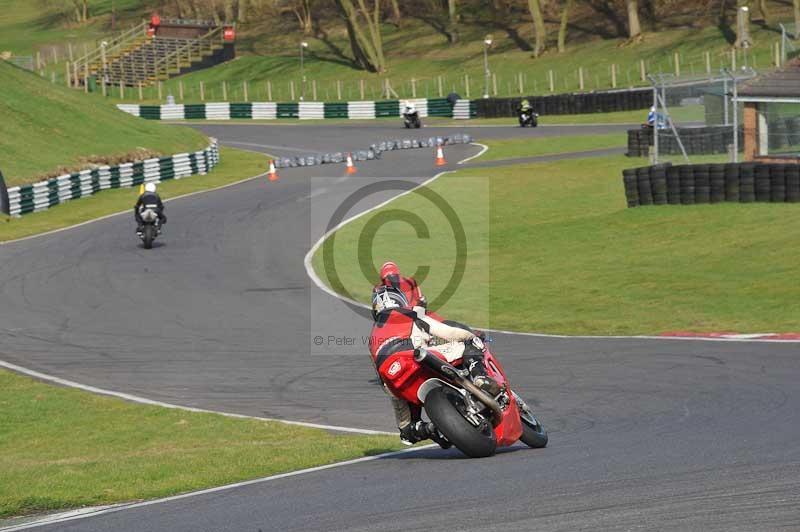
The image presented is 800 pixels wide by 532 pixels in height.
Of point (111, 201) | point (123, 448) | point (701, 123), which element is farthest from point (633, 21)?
point (123, 448)

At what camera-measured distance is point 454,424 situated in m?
9.93

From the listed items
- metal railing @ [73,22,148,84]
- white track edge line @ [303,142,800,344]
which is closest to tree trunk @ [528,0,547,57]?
metal railing @ [73,22,148,84]

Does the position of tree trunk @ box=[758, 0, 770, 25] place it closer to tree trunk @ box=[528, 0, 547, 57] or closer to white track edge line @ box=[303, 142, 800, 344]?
tree trunk @ box=[528, 0, 547, 57]

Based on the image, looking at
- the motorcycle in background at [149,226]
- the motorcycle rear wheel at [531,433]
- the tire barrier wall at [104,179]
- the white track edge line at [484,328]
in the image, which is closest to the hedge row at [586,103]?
the tire barrier wall at [104,179]

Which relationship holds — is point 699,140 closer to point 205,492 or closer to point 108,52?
point 205,492

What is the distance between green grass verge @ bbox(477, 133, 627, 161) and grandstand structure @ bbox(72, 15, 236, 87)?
44.1m

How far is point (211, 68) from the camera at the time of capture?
3772 inches

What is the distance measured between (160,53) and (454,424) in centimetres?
8877

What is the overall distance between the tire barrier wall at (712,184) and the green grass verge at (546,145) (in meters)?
16.7

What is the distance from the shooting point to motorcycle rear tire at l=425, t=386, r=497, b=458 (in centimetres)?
991

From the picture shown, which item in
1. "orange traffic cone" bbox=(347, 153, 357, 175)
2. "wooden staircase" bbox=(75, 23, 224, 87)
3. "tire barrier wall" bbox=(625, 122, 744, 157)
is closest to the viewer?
"tire barrier wall" bbox=(625, 122, 744, 157)

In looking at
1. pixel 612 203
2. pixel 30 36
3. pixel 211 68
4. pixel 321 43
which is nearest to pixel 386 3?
pixel 321 43

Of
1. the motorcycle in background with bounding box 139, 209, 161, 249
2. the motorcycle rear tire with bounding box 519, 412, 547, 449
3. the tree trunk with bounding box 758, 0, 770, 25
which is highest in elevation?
the tree trunk with bounding box 758, 0, 770, 25

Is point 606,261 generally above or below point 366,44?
below
